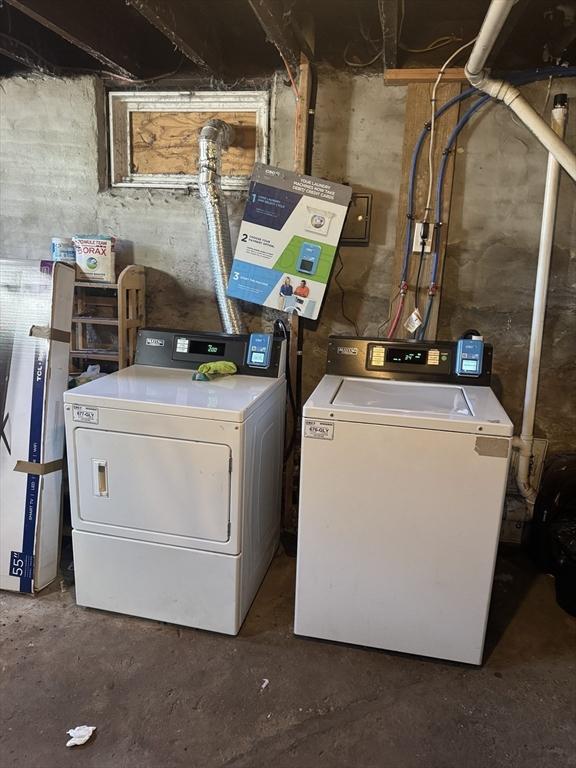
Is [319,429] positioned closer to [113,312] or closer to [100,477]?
[100,477]

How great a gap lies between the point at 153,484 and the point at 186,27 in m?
1.74

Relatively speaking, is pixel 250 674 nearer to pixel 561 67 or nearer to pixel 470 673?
pixel 470 673

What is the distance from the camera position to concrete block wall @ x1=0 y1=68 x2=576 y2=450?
2.42 m

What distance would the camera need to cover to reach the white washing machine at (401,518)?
5.66ft

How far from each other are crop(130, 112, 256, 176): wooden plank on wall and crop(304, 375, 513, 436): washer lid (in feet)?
4.08

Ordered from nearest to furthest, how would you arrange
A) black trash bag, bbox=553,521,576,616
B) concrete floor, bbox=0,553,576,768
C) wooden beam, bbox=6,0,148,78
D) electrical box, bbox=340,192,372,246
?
concrete floor, bbox=0,553,576,768 < wooden beam, bbox=6,0,148,78 < black trash bag, bbox=553,521,576,616 < electrical box, bbox=340,192,372,246

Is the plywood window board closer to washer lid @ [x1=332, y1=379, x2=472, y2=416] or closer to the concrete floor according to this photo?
washer lid @ [x1=332, y1=379, x2=472, y2=416]

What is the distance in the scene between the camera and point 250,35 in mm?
2248

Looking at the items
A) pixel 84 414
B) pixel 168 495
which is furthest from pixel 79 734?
pixel 84 414

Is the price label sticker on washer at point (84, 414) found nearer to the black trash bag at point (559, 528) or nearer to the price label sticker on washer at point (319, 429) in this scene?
the price label sticker on washer at point (319, 429)

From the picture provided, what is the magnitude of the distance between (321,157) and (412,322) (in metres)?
0.88

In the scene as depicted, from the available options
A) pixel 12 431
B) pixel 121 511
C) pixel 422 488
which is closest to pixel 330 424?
pixel 422 488

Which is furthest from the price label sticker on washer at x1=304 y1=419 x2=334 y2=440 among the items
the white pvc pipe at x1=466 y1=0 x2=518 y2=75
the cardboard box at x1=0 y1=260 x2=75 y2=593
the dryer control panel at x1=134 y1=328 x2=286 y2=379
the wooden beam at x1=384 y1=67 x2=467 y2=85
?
the wooden beam at x1=384 y1=67 x2=467 y2=85

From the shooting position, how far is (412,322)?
2518mm
